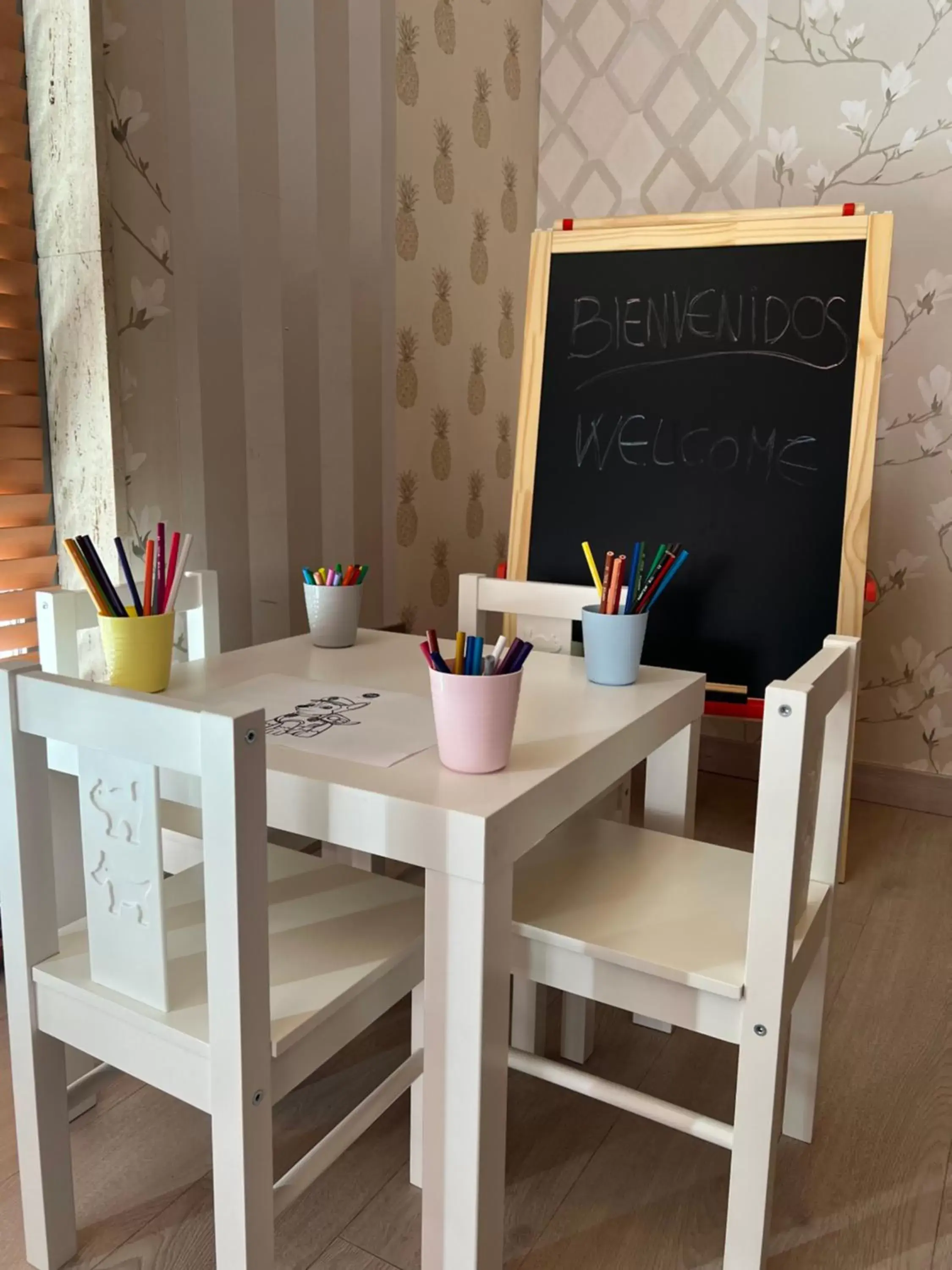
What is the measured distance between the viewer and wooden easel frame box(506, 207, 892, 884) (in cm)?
201

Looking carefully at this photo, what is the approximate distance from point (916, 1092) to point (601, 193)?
2.46 meters

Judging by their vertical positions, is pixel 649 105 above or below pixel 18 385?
above

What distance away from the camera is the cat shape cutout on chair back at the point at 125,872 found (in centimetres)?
92

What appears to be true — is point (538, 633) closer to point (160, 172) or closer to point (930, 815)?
point (160, 172)

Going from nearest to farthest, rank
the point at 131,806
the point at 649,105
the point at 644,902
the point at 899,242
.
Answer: the point at 131,806, the point at 644,902, the point at 899,242, the point at 649,105

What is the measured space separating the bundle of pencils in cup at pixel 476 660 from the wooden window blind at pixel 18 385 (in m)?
0.95

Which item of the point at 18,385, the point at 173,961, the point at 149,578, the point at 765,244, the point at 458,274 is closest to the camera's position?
the point at 173,961

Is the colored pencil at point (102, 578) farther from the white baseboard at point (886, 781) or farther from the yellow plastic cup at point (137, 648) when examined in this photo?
the white baseboard at point (886, 781)

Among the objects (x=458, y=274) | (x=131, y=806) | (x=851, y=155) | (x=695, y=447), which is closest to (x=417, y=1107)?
(x=131, y=806)

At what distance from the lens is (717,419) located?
7.00 feet

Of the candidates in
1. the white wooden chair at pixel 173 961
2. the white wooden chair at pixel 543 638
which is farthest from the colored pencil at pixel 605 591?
the white wooden chair at pixel 173 961

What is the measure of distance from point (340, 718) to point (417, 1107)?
0.51 meters

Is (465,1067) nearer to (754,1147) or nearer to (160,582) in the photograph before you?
(754,1147)

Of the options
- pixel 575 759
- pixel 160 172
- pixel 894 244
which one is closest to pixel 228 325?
pixel 160 172
